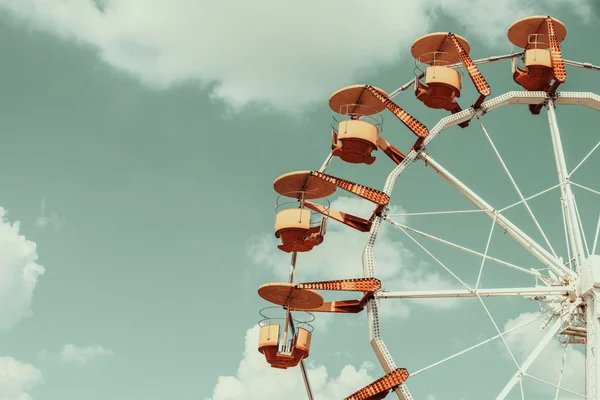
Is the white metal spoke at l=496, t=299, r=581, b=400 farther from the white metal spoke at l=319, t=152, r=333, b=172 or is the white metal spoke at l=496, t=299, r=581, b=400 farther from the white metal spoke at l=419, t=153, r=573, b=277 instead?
the white metal spoke at l=319, t=152, r=333, b=172

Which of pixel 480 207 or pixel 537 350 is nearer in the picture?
pixel 537 350

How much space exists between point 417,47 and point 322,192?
19.5 ft

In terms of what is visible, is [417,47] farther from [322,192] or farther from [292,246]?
[292,246]

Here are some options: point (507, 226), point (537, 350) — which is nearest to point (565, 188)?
point (507, 226)

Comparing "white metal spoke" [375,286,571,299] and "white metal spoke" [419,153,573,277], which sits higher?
"white metal spoke" [419,153,573,277]

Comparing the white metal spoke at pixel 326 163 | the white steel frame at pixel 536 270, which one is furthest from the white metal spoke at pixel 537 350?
the white metal spoke at pixel 326 163

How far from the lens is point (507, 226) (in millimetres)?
25422

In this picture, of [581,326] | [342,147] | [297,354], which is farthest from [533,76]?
[297,354]

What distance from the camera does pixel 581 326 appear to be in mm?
23750

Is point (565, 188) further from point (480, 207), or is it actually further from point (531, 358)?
point (531, 358)

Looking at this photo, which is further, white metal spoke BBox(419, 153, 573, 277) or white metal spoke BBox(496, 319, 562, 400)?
white metal spoke BBox(419, 153, 573, 277)

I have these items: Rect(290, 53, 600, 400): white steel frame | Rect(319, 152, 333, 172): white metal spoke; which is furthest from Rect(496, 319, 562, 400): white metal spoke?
Rect(319, 152, 333, 172): white metal spoke

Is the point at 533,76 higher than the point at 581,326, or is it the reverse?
the point at 533,76

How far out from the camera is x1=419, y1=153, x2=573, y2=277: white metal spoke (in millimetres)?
24547
